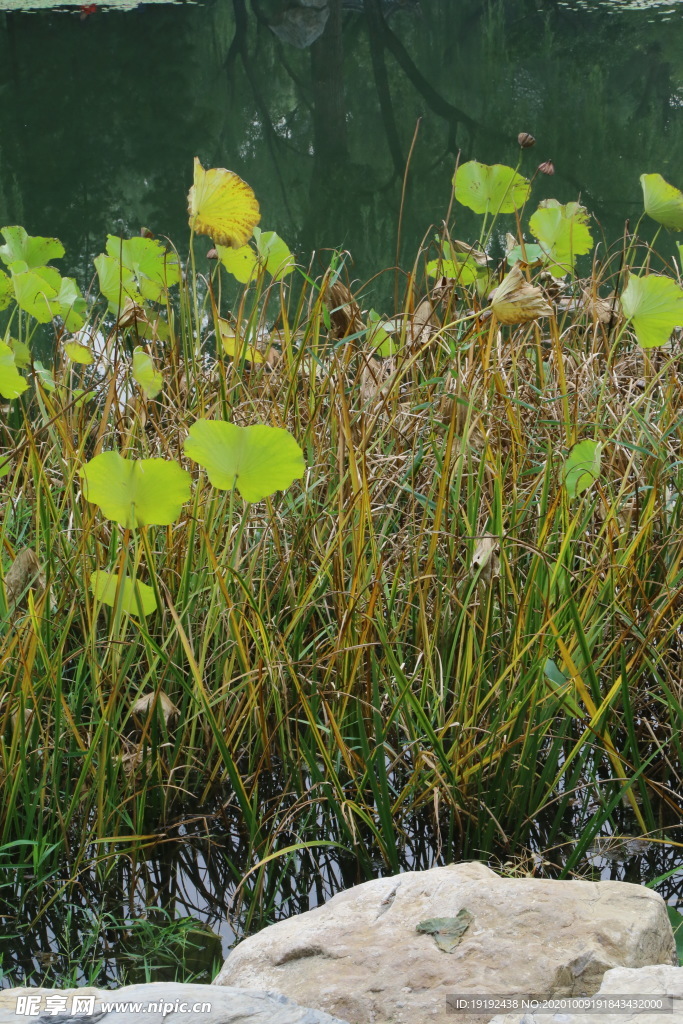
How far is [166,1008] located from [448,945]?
263 mm

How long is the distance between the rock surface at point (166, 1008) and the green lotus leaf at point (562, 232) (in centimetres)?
143

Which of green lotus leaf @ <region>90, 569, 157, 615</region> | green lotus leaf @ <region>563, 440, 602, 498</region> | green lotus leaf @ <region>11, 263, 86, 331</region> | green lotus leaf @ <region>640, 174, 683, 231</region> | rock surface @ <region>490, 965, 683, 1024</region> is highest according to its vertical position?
green lotus leaf @ <region>640, 174, 683, 231</region>

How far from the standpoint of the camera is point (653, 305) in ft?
4.74

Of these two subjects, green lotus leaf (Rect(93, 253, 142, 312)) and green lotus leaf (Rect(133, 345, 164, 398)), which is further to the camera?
green lotus leaf (Rect(93, 253, 142, 312))

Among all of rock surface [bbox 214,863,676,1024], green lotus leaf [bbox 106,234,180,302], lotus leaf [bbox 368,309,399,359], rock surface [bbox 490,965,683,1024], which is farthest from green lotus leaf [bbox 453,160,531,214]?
rock surface [bbox 490,965,683,1024]

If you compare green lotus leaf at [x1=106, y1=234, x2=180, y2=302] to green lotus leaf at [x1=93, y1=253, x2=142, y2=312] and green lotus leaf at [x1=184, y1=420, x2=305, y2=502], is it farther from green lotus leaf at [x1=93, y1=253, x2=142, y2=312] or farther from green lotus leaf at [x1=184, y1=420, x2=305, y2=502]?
green lotus leaf at [x1=184, y1=420, x2=305, y2=502]

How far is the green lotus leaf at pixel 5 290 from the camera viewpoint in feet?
5.55

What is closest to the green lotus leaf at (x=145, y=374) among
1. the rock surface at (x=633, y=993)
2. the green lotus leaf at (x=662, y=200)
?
the green lotus leaf at (x=662, y=200)

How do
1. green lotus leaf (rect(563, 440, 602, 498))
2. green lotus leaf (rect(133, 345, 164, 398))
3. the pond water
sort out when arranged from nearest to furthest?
1. green lotus leaf (rect(563, 440, 602, 498))
2. green lotus leaf (rect(133, 345, 164, 398))
3. the pond water

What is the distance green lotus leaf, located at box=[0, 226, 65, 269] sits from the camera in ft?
5.78

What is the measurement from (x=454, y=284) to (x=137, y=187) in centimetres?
428

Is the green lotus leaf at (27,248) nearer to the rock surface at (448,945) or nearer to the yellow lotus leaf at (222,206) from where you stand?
the yellow lotus leaf at (222,206)

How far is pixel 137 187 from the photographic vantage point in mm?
5445

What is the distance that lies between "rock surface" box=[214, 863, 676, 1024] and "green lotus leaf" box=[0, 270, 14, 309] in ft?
3.95
